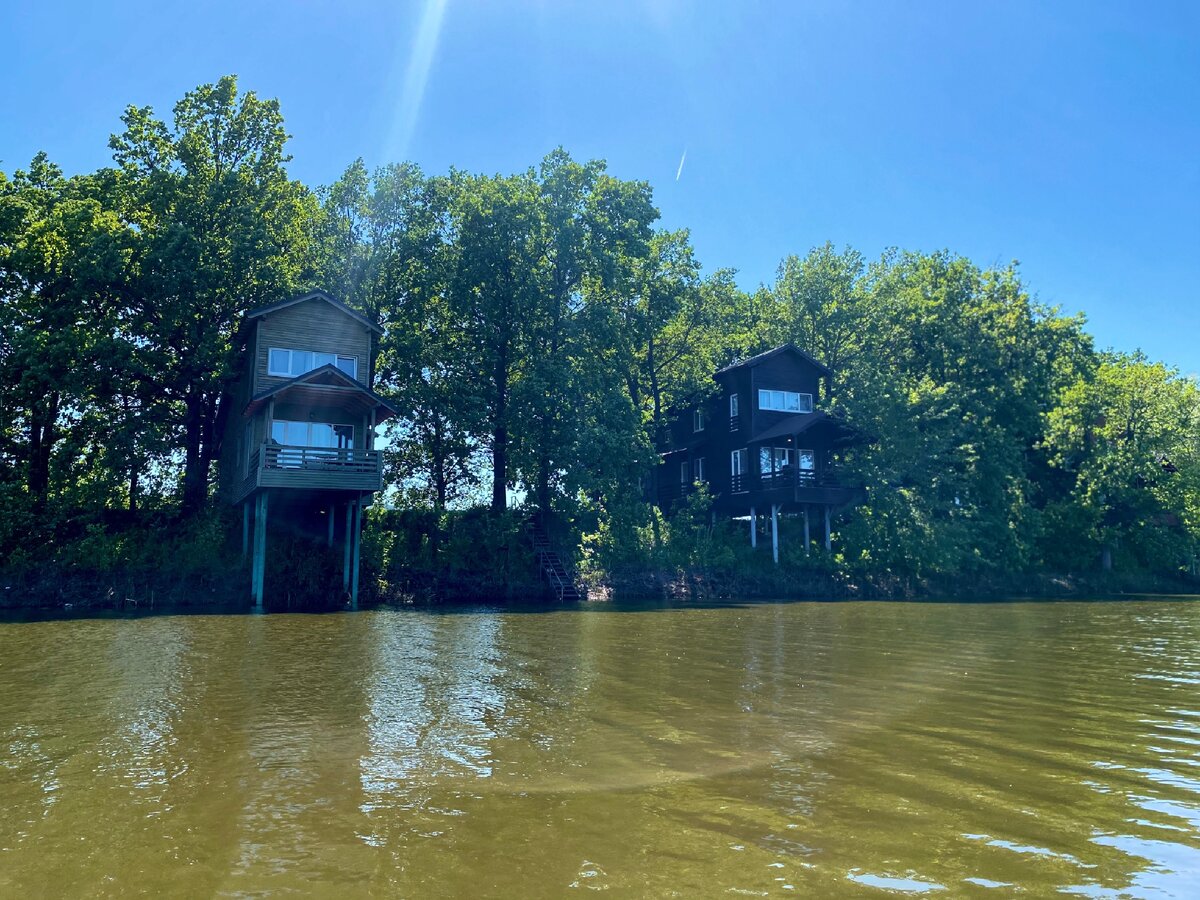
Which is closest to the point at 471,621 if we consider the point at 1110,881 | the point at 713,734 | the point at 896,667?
the point at 896,667

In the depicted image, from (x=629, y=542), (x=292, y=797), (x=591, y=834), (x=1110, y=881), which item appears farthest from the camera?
(x=629, y=542)

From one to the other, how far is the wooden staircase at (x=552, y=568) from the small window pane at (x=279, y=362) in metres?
11.9

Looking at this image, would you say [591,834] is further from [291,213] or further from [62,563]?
[291,213]

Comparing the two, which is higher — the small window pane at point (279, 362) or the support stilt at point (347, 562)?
the small window pane at point (279, 362)

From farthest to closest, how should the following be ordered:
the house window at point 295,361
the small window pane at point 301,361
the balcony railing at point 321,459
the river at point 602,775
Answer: the small window pane at point 301,361
the house window at point 295,361
the balcony railing at point 321,459
the river at point 602,775

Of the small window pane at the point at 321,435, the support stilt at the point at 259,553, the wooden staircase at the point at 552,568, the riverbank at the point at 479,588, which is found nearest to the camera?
the riverbank at the point at 479,588

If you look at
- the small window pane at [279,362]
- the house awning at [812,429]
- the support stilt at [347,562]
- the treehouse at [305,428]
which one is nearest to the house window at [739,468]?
the house awning at [812,429]

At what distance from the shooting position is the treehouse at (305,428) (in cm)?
2669

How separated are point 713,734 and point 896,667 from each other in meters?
5.45

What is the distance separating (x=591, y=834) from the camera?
16.1 feet

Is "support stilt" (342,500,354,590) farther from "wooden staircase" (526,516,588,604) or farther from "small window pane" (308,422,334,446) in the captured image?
"wooden staircase" (526,516,588,604)

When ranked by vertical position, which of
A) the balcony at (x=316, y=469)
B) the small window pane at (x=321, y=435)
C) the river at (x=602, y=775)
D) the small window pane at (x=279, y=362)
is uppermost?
the small window pane at (x=279, y=362)

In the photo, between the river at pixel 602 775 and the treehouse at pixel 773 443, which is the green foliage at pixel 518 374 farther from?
the river at pixel 602 775

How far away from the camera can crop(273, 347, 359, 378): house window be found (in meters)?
30.4
